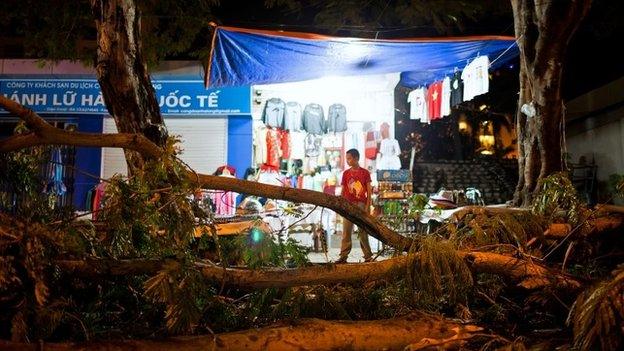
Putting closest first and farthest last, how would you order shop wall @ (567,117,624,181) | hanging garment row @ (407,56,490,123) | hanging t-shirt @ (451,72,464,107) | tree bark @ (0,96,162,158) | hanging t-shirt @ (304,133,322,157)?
tree bark @ (0,96,162,158)
hanging garment row @ (407,56,490,123)
hanging t-shirt @ (451,72,464,107)
hanging t-shirt @ (304,133,322,157)
shop wall @ (567,117,624,181)

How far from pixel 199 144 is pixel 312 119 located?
279cm

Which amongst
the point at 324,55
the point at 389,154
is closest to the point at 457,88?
the point at 389,154

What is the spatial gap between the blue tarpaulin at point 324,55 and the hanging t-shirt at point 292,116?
46.2 inches

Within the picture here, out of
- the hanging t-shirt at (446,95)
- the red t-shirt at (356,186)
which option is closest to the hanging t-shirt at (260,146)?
the red t-shirt at (356,186)

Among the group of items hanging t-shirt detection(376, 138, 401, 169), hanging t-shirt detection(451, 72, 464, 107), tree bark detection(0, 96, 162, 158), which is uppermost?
hanging t-shirt detection(451, 72, 464, 107)

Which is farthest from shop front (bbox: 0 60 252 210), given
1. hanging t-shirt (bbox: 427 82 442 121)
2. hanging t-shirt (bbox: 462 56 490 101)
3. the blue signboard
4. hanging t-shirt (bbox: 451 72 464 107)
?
hanging t-shirt (bbox: 462 56 490 101)

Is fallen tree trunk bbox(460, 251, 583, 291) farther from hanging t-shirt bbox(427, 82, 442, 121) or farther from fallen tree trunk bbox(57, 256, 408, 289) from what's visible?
hanging t-shirt bbox(427, 82, 442, 121)

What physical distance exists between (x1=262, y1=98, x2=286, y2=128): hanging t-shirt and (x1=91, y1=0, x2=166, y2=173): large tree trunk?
551cm

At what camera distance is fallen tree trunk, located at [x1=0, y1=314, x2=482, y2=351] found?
10.8 feet

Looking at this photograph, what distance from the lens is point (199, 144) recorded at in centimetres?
1119

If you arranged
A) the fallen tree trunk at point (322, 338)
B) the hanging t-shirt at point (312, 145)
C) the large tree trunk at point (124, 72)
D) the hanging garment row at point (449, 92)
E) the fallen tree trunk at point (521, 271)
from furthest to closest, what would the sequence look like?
the hanging t-shirt at point (312, 145)
the hanging garment row at point (449, 92)
the large tree trunk at point (124, 72)
the fallen tree trunk at point (521, 271)
the fallen tree trunk at point (322, 338)

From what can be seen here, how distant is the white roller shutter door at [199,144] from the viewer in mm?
11148

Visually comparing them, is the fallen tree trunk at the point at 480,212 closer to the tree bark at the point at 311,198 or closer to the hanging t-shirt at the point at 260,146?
the tree bark at the point at 311,198

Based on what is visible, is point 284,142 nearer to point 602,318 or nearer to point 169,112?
point 169,112
